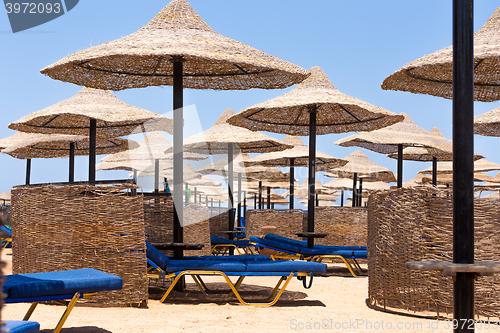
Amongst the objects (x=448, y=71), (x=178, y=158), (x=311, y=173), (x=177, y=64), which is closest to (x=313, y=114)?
(x=311, y=173)

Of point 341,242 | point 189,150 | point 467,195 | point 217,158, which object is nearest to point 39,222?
point 467,195

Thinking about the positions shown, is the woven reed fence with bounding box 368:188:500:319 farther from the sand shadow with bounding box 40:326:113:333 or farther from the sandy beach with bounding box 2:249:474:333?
the sand shadow with bounding box 40:326:113:333

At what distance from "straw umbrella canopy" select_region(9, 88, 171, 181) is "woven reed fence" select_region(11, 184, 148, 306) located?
3516 mm

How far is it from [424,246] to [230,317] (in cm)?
182

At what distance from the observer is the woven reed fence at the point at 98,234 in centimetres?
476

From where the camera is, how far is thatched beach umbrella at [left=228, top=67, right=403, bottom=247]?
802 cm

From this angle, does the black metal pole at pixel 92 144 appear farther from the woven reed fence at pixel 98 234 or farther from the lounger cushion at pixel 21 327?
Result: the lounger cushion at pixel 21 327

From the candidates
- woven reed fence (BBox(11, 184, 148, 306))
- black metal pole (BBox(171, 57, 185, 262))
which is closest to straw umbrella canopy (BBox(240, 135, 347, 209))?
black metal pole (BBox(171, 57, 185, 262))

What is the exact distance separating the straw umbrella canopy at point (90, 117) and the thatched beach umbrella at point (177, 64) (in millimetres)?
1401

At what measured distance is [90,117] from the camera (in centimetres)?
830

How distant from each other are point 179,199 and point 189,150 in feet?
22.7

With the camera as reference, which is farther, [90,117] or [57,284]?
[90,117]

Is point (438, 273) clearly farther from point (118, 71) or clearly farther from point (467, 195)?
point (118, 71)

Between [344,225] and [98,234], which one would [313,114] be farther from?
[98,234]
